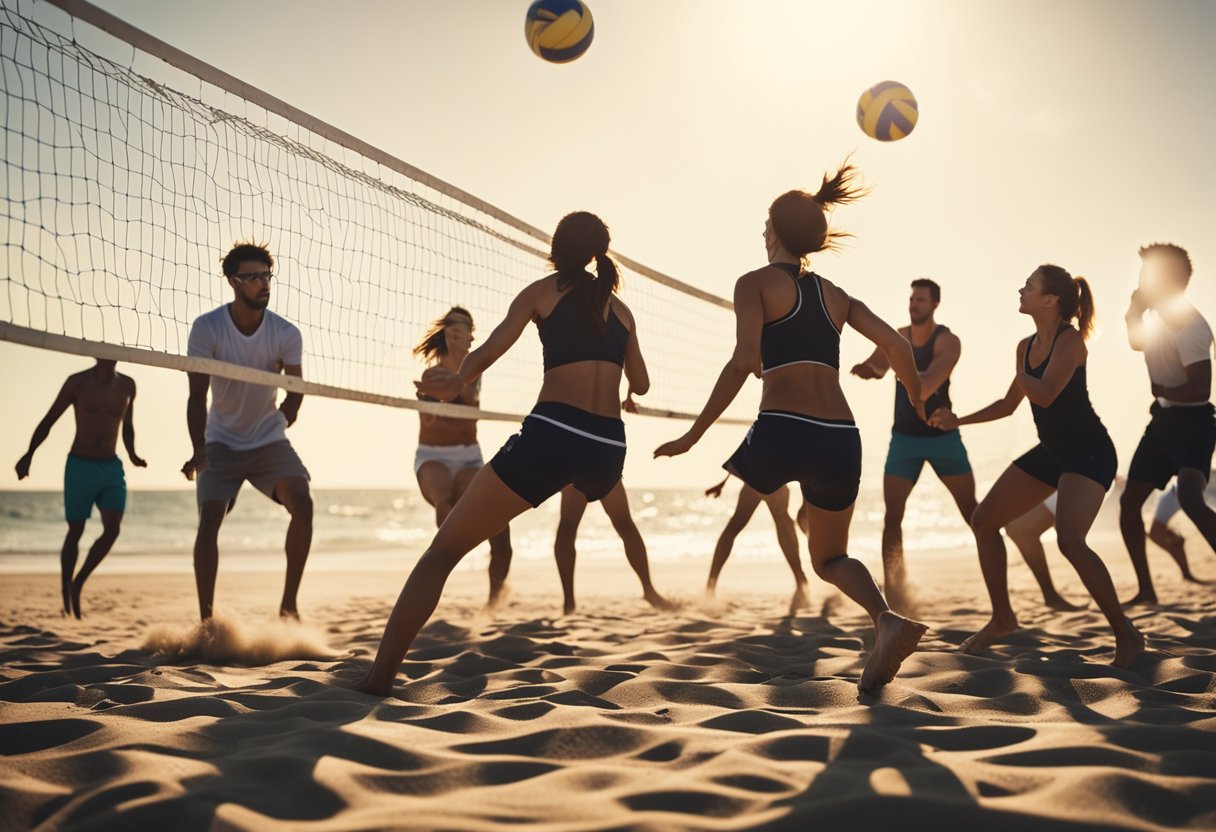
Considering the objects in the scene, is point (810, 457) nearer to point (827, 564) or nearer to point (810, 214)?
point (827, 564)

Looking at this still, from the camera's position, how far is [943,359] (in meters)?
5.36

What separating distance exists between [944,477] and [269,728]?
4144 mm

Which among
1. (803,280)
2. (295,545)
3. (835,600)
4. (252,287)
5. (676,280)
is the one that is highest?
(676,280)

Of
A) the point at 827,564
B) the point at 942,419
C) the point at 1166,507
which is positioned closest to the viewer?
the point at 827,564

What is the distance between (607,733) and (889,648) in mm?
975

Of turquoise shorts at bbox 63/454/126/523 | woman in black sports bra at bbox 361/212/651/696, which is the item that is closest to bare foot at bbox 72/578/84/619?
turquoise shorts at bbox 63/454/126/523

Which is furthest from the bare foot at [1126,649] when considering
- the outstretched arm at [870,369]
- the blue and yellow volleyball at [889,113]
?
the blue and yellow volleyball at [889,113]

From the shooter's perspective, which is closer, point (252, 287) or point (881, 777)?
point (881, 777)

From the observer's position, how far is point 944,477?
545 centimetres

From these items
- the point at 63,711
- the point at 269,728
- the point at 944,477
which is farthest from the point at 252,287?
the point at 944,477

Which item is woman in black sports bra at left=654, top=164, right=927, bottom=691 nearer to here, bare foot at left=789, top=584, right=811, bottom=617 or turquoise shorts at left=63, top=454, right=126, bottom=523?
bare foot at left=789, top=584, right=811, bottom=617

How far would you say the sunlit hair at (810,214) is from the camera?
10.3 feet

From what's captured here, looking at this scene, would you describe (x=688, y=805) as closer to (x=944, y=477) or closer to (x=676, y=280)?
(x=944, y=477)

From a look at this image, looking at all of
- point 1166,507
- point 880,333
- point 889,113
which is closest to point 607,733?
point 880,333
